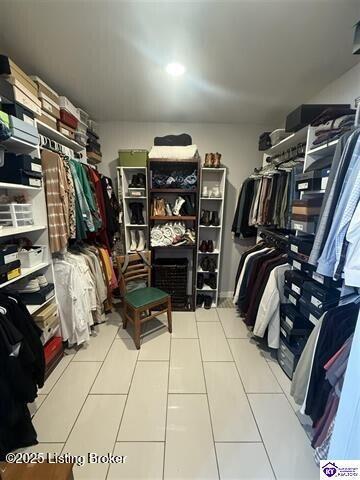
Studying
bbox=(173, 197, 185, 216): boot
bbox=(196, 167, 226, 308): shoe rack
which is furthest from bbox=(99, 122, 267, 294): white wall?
bbox=(173, 197, 185, 216): boot

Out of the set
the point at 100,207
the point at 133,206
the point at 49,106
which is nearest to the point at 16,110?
the point at 49,106

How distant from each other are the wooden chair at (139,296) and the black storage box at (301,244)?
1319mm

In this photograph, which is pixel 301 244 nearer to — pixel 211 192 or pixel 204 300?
pixel 211 192

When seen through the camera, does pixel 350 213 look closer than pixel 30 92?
Yes

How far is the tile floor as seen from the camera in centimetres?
121

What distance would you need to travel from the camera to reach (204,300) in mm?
2967

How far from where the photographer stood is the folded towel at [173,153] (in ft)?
8.16

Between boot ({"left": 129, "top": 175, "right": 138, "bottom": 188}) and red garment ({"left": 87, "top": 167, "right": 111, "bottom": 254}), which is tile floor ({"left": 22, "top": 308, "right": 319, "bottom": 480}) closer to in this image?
red garment ({"left": 87, "top": 167, "right": 111, "bottom": 254})

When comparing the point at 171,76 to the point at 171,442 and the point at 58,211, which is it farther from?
the point at 171,442

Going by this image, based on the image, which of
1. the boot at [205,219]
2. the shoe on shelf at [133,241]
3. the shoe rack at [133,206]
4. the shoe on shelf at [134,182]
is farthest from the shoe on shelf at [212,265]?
the shoe on shelf at [134,182]

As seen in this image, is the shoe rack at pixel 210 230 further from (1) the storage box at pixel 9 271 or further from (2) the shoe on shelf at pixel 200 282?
(1) the storage box at pixel 9 271

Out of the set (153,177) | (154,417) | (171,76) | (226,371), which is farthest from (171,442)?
(171,76)

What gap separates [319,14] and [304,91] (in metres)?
0.89

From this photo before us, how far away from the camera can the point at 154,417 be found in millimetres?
1455
